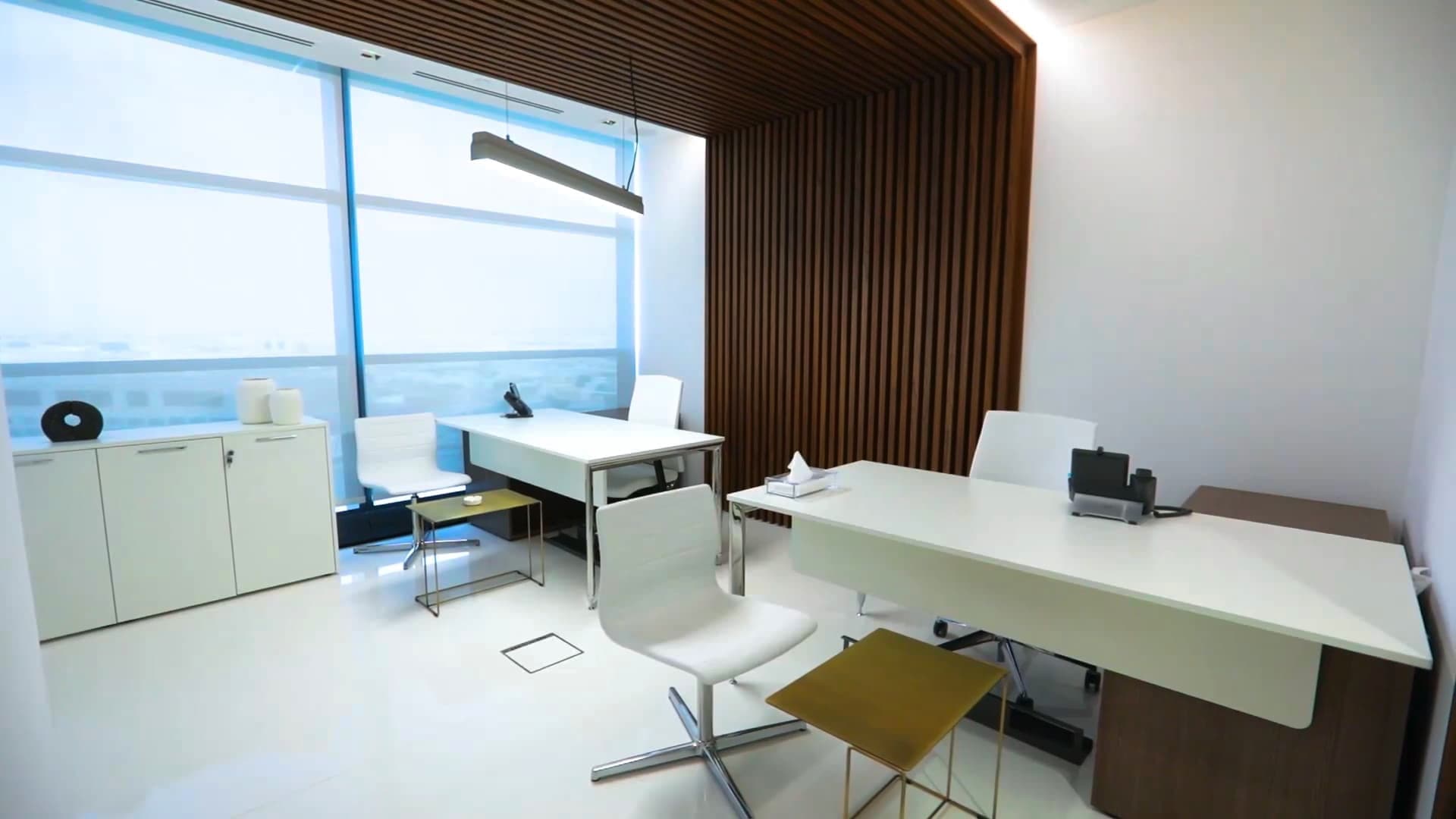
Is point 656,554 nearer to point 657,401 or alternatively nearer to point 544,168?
point 544,168

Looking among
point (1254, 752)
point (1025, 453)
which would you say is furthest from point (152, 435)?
point (1254, 752)

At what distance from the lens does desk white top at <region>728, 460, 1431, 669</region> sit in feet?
4.64

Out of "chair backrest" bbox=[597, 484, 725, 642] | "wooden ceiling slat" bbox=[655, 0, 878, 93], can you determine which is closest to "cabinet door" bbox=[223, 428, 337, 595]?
"chair backrest" bbox=[597, 484, 725, 642]

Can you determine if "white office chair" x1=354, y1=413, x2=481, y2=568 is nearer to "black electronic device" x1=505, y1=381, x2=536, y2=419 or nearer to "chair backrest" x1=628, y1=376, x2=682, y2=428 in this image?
"black electronic device" x1=505, y1=381, x2=536, y2=419

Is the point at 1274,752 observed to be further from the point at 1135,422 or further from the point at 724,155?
the point at 724,155

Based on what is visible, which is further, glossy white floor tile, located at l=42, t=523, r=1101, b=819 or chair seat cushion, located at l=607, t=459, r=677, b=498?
chair seat cushion, located at l=607, t=459, r=677, b=498

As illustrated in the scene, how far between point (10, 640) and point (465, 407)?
3563 mm

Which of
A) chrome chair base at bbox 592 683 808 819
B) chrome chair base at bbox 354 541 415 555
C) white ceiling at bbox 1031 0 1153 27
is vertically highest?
white ceiling at bbox 1031 0 1153 27

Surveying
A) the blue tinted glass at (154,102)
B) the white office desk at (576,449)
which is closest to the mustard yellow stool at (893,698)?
the white office desk at (576,449)

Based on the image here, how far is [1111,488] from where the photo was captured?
6.94 feet

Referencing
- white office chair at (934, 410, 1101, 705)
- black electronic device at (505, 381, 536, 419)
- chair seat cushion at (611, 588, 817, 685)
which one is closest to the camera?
chair seat cushion at (611, 588, 817, 685)

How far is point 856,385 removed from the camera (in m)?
4.26

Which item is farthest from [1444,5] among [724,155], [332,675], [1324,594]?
[332,675]

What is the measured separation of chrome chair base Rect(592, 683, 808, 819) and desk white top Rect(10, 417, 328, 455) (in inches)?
105
